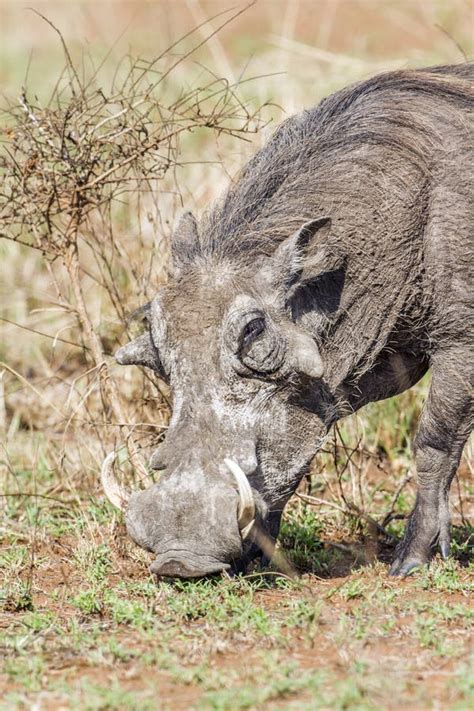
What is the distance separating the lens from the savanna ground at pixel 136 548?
9.16 ft

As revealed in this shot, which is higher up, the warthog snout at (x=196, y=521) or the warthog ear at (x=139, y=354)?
the warthog ear at (x=139, y=354)

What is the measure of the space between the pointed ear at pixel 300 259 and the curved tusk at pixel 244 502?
588mm

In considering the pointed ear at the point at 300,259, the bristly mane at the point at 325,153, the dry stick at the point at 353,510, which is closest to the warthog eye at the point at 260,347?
the pointed ear at the point at 300,259

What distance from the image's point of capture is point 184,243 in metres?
3.71

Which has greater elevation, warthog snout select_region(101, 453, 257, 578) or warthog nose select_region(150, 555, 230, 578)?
warthog snout select_region(101, 453, 257, 578)

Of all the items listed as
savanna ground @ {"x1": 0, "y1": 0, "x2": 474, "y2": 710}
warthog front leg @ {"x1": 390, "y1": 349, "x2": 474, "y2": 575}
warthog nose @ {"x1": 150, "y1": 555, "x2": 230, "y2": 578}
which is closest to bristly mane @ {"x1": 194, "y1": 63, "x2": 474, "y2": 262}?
savanna ground @ {"x1": 0, "y1": 0, "x2": 474, "y2": 710}

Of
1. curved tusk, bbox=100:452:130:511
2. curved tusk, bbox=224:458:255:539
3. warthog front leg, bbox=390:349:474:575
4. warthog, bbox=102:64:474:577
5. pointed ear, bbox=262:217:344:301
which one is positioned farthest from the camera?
warthog front leg, bbox=390:349:474:575

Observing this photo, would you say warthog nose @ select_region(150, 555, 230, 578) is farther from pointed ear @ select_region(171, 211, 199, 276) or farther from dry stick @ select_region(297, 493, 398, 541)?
dry stick @ select_region(297, 493, 398, 541)

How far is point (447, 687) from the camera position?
105 inches

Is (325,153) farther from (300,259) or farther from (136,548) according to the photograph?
(136,548)

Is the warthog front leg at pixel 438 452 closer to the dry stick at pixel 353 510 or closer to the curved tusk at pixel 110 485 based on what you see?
the dry stick at pixel 353 510

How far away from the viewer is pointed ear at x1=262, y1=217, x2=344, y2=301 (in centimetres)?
355

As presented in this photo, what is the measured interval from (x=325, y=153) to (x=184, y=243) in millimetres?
551

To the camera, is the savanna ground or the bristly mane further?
the bristly mane
